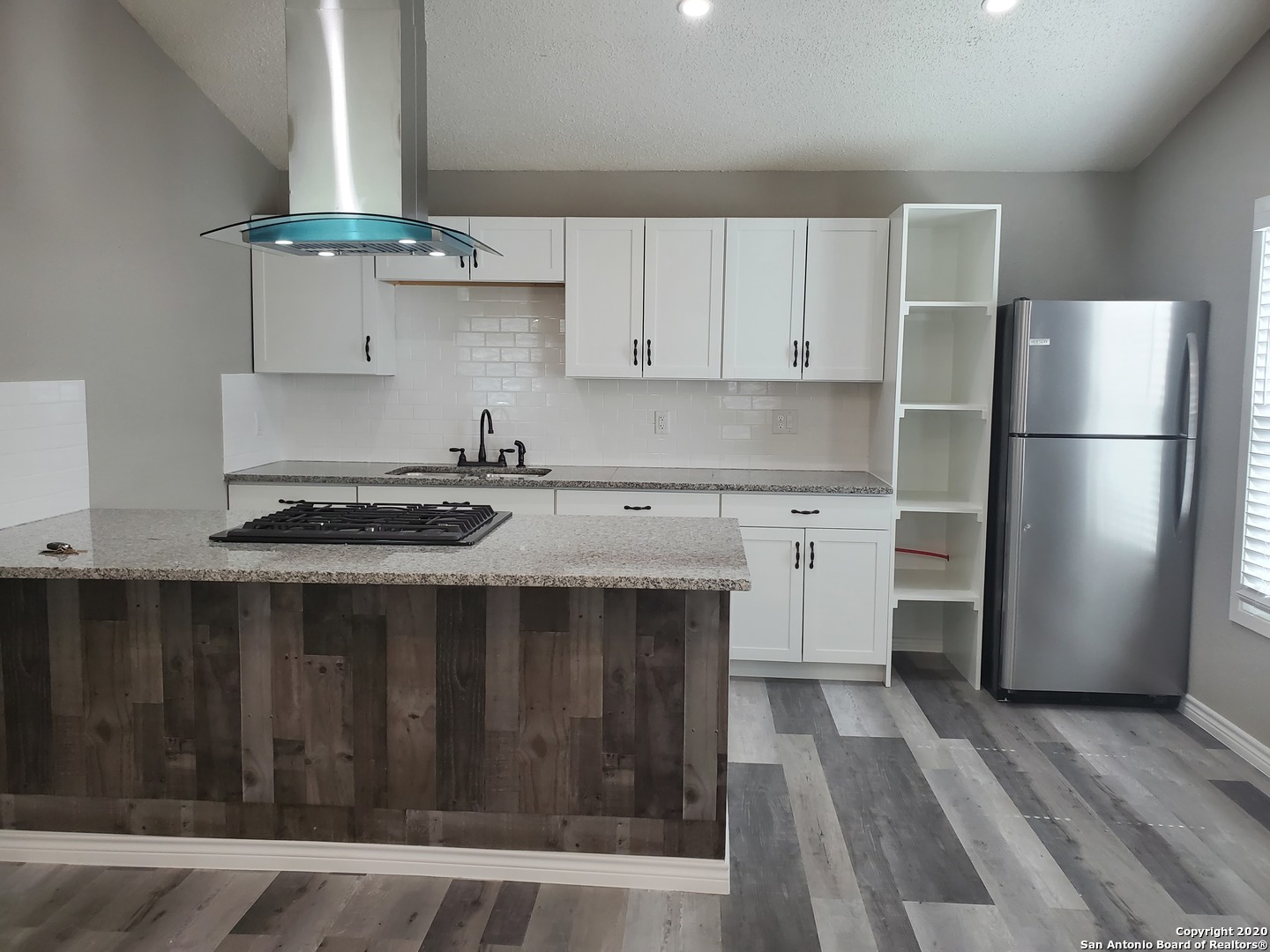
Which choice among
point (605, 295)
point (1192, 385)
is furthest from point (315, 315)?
point (1192, 385)

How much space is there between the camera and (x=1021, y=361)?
374 centimetres

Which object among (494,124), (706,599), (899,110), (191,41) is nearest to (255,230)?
(706,599)

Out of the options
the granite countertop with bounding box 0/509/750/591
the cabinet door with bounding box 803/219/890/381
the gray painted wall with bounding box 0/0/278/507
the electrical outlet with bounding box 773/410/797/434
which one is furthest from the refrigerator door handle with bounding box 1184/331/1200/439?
the gray painted wall with bounding box 0/0/278/507

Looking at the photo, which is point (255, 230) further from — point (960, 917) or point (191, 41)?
point (960, 917)

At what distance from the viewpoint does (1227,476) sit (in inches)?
139

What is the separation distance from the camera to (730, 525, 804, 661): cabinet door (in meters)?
4.03

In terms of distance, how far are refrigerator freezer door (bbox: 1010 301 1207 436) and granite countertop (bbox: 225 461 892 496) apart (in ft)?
2.56

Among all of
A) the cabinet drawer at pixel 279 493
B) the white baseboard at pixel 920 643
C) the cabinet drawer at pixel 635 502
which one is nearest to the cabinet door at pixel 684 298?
the cabinet drawer at pixel 635 502

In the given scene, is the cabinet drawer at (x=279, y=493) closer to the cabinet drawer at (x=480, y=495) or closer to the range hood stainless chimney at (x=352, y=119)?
the cabinet drawer at (x=480, y=495)

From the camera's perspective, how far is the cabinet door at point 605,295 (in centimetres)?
423

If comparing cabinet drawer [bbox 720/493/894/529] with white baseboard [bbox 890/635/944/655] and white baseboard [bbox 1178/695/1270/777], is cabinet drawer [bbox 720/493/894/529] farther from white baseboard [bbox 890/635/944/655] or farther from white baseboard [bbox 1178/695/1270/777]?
white baseboard [bbox 1178/695/1270/777]

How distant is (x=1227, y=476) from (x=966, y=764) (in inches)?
61.3

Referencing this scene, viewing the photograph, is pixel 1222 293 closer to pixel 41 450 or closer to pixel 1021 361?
pixel 1021 361

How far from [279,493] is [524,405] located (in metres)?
1.26
